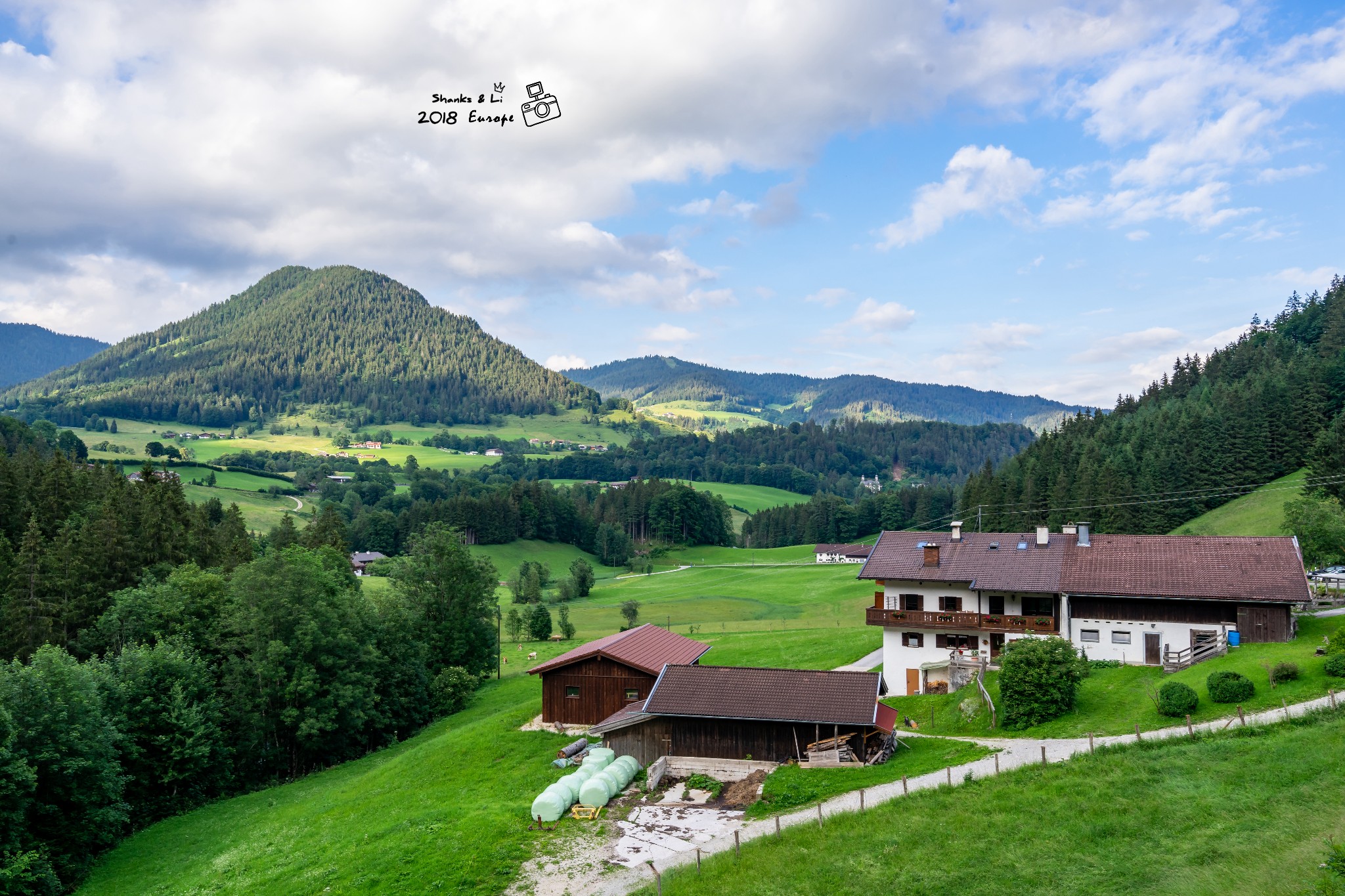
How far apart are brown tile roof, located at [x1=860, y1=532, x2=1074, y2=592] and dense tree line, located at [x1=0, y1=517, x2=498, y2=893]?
3199 cm

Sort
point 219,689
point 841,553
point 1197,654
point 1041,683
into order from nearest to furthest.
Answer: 1. point 1041,683
2. point 1197,654
3. point 219,689
4. point 841,553

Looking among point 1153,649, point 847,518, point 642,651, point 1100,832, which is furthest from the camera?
point 847,518

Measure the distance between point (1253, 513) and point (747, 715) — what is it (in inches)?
2986

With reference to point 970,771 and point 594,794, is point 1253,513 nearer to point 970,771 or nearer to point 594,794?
point 970,771

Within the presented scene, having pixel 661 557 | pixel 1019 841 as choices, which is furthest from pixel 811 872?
pixel 661 557

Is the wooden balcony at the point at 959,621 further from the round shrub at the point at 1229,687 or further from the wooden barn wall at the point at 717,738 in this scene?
the wooden barn wall at the point at 717,738

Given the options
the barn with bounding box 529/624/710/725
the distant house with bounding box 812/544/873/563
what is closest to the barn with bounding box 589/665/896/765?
the barn with bounding box 529/624/710/725

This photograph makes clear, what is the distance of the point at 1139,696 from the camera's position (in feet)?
114

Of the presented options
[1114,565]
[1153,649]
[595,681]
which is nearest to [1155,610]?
[1153,649]

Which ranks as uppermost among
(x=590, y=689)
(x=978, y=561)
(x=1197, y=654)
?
(x=978, y=561)

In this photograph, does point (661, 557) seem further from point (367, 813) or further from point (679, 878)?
point (679, 878)

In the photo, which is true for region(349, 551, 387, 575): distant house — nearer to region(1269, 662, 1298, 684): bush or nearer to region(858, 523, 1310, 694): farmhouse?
region(858, 523, 1310, 694): farmhouse

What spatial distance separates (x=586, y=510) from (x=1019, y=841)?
15012cm

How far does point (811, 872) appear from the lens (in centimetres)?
2269
